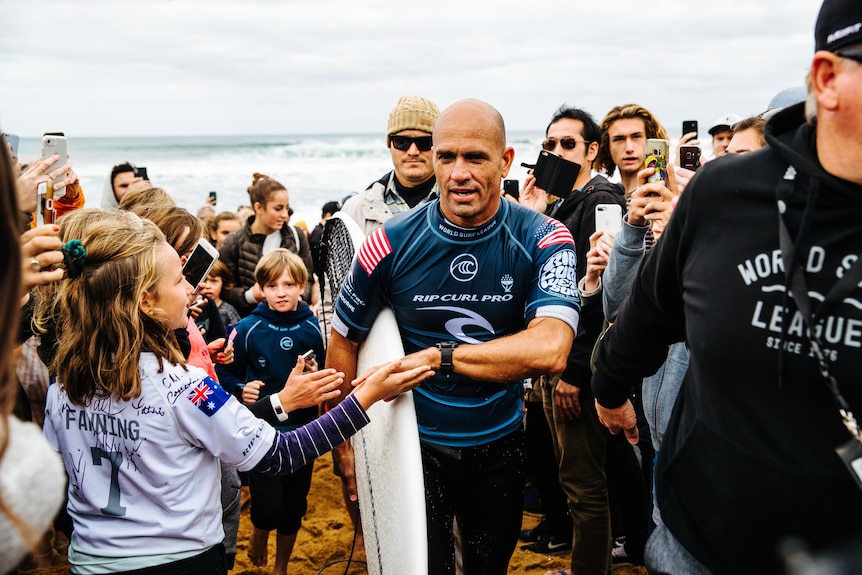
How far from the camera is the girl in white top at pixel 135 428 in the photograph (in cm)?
212

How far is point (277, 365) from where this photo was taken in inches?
161

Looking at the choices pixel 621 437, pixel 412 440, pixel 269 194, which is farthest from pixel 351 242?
pixel 269 194

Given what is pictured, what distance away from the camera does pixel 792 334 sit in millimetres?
1331

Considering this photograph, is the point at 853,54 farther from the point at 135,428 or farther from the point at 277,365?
the point at 277,365

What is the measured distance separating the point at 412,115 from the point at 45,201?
77.3 inches

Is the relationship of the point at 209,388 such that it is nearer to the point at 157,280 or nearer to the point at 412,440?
the point at 157,280

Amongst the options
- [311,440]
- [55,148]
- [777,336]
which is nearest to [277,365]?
[55,148]

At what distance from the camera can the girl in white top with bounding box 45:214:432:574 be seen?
6.97ft

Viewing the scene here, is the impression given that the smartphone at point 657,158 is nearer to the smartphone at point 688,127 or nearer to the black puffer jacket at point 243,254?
the smartphone at point 688,127

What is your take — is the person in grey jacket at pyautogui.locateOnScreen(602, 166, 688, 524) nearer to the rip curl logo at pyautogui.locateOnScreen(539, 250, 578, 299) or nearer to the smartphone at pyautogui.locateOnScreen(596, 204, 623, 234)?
the rip curl logo at pyautogui.locateOnScreen(539, 250, 578, 299)

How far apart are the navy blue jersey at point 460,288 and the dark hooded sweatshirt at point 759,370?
1.14 meters

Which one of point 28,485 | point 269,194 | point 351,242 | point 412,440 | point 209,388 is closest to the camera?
point 28,485

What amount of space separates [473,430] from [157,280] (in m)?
1.31

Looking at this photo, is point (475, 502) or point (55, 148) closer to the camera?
point (475, 502)
